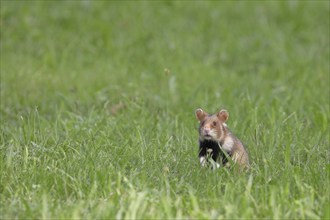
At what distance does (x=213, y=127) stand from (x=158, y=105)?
3.31 metres

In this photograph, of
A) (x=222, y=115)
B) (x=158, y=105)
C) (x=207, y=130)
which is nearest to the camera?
(x=207, y=130)

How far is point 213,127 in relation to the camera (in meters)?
7.30

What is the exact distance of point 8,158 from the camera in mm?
6805

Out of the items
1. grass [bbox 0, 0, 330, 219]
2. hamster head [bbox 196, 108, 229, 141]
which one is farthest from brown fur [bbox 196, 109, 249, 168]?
grass [bbox 0, 0, 330, 219]

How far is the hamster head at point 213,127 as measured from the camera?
23.8 feet

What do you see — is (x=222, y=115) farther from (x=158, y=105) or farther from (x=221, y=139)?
(x=158, y=105)

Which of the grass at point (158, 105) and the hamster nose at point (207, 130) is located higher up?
the hamster nose at point (207, 130)

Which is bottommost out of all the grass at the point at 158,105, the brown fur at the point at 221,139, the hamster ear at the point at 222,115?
the grass at the point at 158,105

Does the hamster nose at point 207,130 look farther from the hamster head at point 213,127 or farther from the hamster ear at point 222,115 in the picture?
the hamster ear at point 222,115

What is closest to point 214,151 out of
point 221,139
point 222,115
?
point 221,139

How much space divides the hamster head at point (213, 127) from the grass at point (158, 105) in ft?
0.97

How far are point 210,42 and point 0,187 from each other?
8001 mm

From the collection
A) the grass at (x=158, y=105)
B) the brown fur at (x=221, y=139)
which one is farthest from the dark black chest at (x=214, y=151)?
the grass at (x=158, y=105)

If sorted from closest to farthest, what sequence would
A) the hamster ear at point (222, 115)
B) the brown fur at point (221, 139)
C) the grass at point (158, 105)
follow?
the grass at point (158, 105)
the brown fur at point (221, 139)
the hamster ear at point (222, 115)
